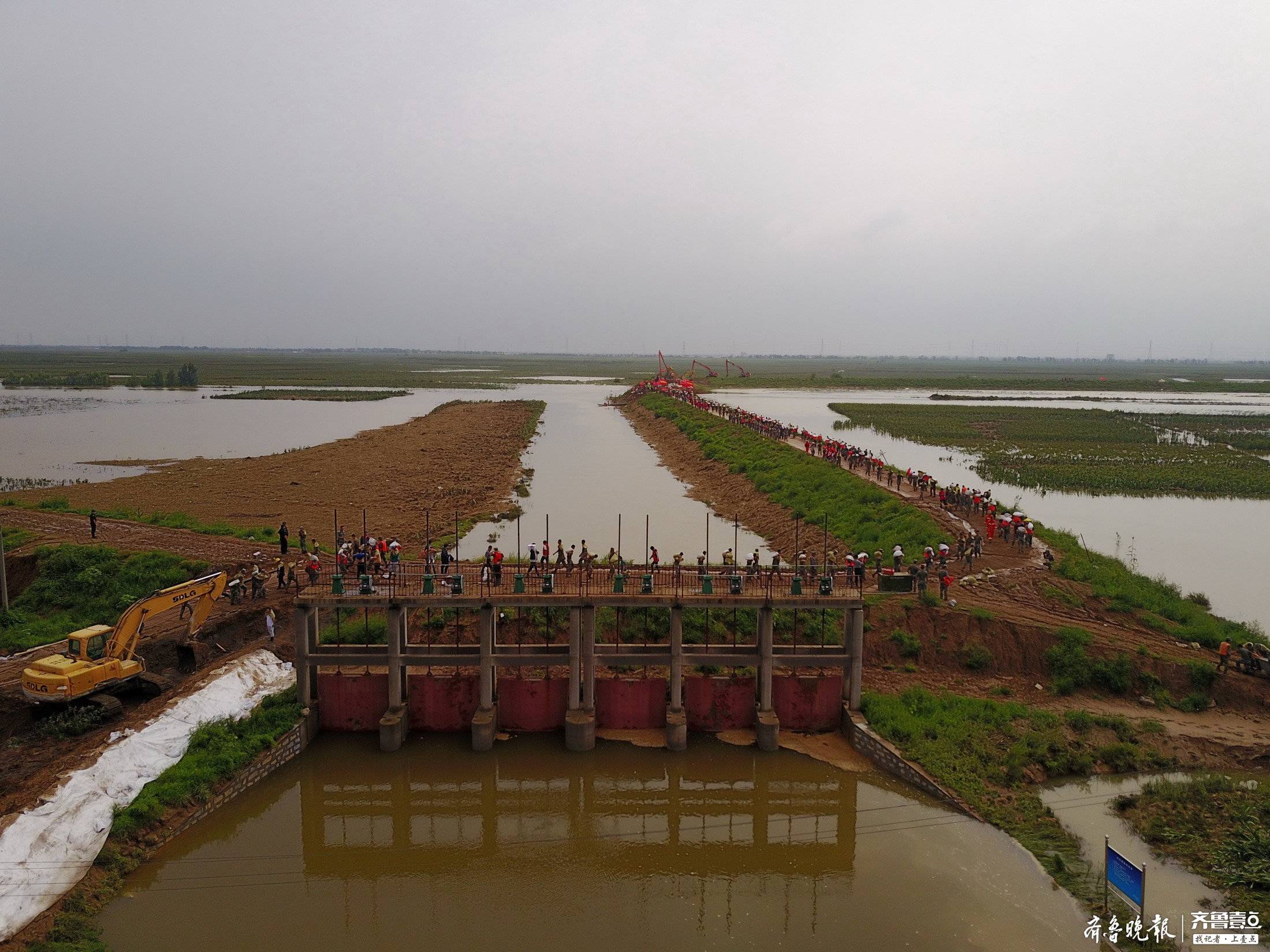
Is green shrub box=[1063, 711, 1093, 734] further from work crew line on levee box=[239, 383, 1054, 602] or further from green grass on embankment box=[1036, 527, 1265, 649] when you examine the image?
green grass on embankment box=[1036, 527, 1265, 649]

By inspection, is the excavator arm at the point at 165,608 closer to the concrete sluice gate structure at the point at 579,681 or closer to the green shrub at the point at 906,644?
the concrete sluice gate structure at the point at 579,681

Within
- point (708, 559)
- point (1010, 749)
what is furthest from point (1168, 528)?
point (1010, 749)

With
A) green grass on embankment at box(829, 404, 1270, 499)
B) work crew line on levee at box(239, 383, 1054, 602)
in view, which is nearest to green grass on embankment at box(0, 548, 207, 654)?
work crew line on levee at box(239, 383, 1054, 602)

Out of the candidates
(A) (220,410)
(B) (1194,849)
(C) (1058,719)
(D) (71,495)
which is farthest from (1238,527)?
(A) (220,410)

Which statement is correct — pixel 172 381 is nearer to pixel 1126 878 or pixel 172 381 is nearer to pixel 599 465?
pixel 599 465

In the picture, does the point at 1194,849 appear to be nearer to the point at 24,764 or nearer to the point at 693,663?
the point at 693,663

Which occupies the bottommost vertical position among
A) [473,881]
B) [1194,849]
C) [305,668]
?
[473,881]

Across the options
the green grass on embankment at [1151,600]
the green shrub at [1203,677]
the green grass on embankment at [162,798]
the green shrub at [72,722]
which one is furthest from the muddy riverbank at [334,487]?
the green shrub at [1203,677]
